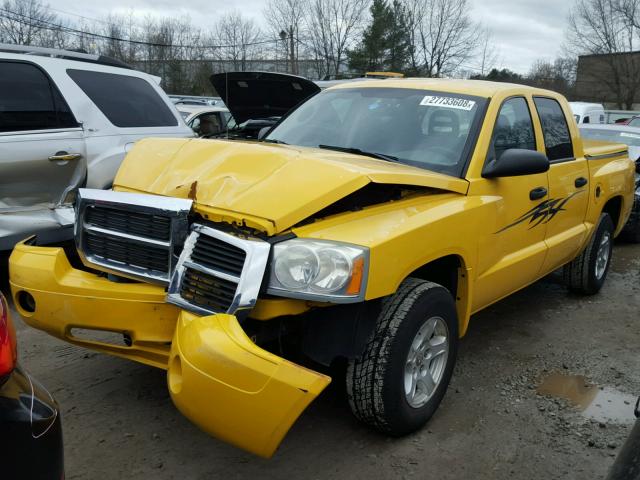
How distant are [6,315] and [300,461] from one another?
157 centimetres

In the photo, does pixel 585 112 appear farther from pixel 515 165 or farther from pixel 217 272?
pixel 217 272

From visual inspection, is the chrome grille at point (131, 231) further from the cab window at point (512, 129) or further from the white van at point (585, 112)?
the white van at point (585, 112)

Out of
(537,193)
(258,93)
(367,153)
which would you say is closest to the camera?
(367,153)

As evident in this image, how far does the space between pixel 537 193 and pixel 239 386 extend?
8.76 ft

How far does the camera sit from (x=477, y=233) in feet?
10.9

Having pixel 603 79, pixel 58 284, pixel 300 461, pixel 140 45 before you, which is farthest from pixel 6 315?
pixel 603 79

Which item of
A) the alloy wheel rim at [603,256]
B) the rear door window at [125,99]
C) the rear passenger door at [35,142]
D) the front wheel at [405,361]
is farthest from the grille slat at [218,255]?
the alloy wheel rim at [603,256]

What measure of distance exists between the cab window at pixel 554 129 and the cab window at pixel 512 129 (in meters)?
0.20

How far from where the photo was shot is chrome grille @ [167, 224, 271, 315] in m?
2.38

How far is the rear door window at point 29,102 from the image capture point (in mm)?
4656

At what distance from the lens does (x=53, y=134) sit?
4.79 metres

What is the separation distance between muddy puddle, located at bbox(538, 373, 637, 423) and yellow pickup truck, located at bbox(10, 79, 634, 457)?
0.69 meters

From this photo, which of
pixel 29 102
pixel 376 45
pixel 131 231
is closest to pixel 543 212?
pixel 131 231

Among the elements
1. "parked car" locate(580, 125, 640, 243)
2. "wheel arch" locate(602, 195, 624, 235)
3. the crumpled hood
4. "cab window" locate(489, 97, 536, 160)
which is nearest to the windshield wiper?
the crumpled hood
